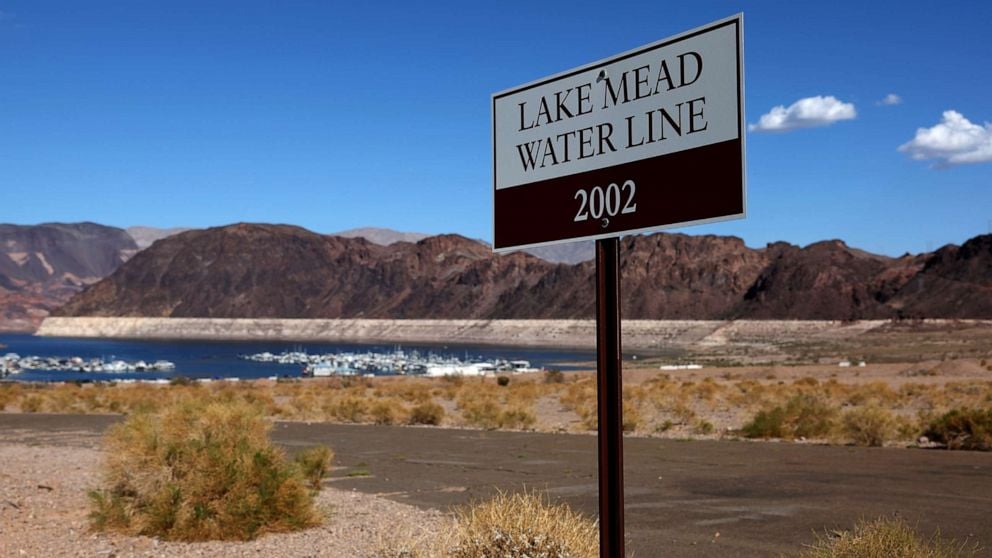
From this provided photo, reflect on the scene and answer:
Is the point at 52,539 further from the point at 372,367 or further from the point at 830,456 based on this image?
the point at 372,367

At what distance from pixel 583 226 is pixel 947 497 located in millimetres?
9985

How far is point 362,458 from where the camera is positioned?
19031 mm

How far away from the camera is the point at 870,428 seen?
791 inches

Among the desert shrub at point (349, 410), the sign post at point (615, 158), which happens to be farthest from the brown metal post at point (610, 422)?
the desert shrub at point (349, 410)

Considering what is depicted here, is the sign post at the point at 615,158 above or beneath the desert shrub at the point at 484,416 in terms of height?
above

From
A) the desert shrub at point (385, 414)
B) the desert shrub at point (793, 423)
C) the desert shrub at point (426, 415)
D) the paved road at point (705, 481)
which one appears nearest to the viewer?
the paved road at point (705, 481)

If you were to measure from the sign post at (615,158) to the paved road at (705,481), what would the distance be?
5230 mm

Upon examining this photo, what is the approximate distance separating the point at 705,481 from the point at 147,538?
26.9 feet

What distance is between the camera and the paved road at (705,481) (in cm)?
1047

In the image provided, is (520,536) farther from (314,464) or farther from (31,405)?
(31,405)

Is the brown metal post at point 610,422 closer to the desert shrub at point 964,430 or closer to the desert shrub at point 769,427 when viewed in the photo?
the desert shrub at point 964,430

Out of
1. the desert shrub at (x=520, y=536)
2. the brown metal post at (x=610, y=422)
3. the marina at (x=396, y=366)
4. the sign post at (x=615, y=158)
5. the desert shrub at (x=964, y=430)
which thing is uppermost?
the sign post at (x=615, y=158)

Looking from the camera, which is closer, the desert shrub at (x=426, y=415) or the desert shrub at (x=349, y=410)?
the desert shrub at (x=426, y=415)

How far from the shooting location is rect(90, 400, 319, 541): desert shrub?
33.2 feet
